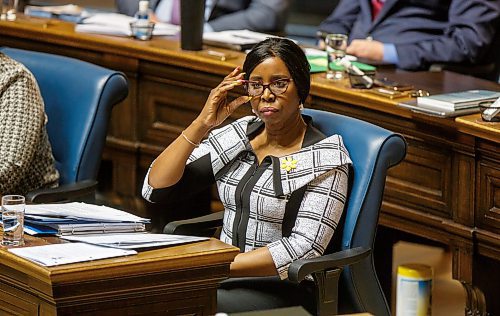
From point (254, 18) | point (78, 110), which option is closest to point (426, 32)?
point (254, 18)

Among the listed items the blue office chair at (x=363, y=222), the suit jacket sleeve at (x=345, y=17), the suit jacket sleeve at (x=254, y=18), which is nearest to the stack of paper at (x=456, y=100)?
the blue office chair at (x=363, y=222)

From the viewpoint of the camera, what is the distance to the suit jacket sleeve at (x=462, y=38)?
4.72 metres

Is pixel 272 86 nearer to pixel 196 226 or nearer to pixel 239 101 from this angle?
pixel 239 101

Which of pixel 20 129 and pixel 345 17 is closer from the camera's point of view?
pixel 20 129

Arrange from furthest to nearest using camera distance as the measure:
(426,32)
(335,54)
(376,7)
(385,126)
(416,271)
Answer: (376,7) < (426,32) < (335,54) < (385,126) < (416,271)

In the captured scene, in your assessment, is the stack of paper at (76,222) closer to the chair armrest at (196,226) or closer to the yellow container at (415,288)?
the chair armrest at (196,226)

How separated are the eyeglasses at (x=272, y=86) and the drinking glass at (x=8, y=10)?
2267 mm

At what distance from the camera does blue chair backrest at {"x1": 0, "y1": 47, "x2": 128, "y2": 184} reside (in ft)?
12.4

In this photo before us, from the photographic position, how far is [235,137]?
3.28 metres

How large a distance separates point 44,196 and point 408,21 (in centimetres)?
192

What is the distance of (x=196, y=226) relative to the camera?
130 inches

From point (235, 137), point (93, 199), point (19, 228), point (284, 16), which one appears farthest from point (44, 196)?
point (284, 16)

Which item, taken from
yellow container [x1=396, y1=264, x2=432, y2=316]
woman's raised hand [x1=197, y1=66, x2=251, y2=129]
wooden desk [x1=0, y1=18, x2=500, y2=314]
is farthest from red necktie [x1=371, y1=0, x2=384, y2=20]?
yellow container [x1=396, y1=264, x2=432, y2=316]

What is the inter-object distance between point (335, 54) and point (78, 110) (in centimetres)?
92
